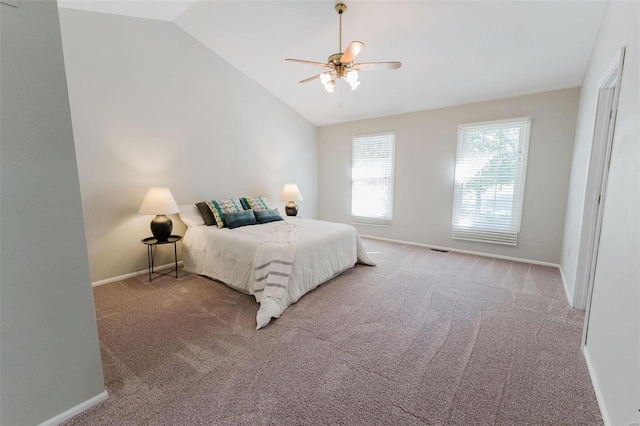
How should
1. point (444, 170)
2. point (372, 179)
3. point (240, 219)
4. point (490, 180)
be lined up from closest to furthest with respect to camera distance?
point (240, 219) < point (490, 180) < point (444, 170) < point (372, 179)

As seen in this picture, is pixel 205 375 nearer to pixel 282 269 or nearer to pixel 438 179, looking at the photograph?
pixel 282 269

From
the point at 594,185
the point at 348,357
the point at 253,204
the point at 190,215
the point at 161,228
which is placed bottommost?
the point at 348,357

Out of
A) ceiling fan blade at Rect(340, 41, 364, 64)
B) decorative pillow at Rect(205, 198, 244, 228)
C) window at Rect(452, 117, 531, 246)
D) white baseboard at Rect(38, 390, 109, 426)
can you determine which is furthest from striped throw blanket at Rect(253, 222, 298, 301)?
window at Rect(452, 117, 531, 246)

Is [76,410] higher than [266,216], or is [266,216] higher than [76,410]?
[266,216]

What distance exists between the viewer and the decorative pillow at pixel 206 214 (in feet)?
12.2

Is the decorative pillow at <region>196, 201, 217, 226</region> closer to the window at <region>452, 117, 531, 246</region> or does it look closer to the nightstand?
the nightstand

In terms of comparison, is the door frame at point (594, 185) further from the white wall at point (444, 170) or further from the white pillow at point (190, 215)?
the white pillow at point (190, 215)

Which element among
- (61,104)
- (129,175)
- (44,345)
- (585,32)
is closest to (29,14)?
(61,104)

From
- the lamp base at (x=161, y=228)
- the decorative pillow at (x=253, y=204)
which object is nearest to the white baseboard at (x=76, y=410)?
the lamp base at (x=161, y=228)

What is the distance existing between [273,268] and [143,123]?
260cm

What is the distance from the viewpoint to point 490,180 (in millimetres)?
4176

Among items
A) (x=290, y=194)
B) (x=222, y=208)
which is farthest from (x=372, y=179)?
(x=222, y=208)

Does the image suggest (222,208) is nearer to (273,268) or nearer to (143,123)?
(143,123)

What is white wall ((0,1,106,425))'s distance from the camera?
121 cm
